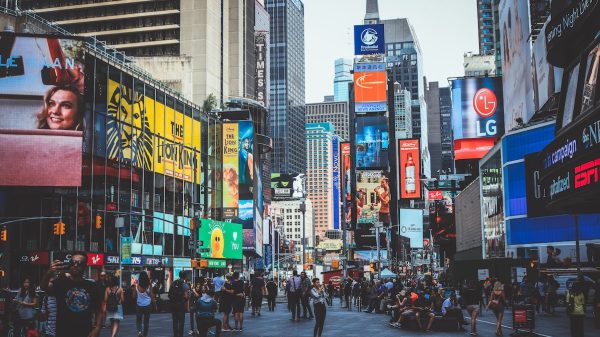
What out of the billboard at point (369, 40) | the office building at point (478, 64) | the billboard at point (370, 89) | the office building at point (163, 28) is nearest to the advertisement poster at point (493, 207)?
the office building at point (163, 28)

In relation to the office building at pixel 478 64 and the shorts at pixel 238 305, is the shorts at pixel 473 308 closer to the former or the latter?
the shorts at pixel 238 305

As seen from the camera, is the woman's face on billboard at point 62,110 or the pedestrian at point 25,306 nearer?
the pedestrian at point 25,306

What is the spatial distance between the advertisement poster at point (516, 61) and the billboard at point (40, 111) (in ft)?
167

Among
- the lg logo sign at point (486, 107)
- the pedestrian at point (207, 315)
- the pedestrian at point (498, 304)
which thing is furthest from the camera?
the lg logo sign at point (486, 107)

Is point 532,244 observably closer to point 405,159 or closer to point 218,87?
point 218,87

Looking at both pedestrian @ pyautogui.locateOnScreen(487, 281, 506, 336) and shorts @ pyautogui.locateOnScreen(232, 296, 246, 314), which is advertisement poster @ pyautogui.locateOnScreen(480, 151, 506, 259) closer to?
pedestrian @ pyautogui.locateOnScreen(487, 281, 506, 336)

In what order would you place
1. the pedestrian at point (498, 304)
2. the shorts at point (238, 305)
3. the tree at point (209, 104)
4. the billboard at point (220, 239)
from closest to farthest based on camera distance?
the pedestrian at point (498, 304), the shorts at point (238, 305), the billboard at point (220, 239), the tree at point (209, 104)

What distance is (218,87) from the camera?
120 m

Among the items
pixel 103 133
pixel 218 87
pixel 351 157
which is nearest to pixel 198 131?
pixel 103 133

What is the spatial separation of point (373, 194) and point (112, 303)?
160278 mm

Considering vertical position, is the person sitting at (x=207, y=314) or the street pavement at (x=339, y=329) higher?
the person sitting at (x=207, y=314)

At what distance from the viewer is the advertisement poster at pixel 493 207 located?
273 feet

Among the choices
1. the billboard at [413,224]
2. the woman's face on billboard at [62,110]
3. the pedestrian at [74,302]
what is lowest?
the pedestrian at [74,302]

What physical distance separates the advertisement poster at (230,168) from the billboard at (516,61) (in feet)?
109
